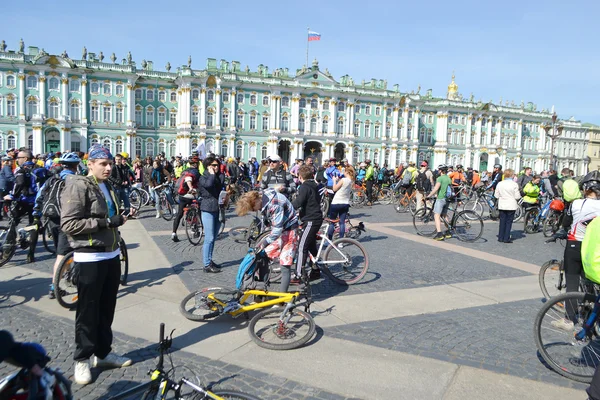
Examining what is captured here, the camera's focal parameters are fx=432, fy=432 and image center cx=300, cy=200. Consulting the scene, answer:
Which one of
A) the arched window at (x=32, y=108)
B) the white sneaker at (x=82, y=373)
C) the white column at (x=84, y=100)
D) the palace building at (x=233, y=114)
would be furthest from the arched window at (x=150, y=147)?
the white sneaker at (x=82, y=373)

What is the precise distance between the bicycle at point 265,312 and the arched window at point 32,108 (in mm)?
50472

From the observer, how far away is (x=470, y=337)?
496 cm

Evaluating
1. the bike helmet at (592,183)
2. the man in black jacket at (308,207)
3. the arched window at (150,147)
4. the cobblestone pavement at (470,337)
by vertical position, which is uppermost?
the arched window at (150,147)

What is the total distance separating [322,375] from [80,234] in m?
2.49

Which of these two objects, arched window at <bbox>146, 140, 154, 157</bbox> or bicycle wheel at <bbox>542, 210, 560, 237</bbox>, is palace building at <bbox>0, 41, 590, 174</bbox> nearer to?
arched window at <bbox>146, 140, 154, 157</bbox>

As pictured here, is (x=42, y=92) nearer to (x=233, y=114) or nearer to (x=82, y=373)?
(x=233, y=114)

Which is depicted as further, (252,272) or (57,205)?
(57,205)

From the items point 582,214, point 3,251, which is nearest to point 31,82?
point 3,251

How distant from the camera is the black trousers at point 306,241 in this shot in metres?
6.05

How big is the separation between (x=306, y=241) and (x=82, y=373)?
11.0 feet

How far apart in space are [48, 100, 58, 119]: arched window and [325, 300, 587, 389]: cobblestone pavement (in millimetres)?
51178

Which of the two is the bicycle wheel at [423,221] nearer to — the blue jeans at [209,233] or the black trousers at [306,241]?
the black trousers at [306,241]

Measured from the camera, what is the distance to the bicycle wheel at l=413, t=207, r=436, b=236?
1204 centimetres

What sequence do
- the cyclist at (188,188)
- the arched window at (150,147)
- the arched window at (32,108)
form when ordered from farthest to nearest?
the arched window at (150,147) < the arched window at (32,108) < the cyclist at (188,188)
